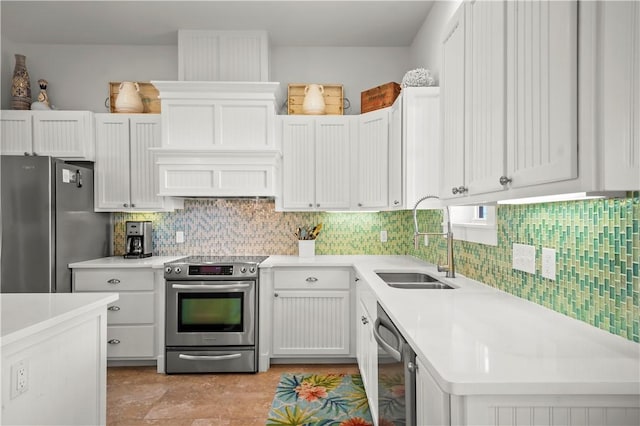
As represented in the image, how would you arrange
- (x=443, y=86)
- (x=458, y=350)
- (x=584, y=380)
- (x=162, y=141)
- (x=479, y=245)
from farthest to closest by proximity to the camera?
(x=162, y=141) < (x=479, y=245) < (x=443, y=86) < (x=458, y=350) < (x=584, y=380)

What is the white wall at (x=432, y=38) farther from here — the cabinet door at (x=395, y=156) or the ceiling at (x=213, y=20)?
the cabinet door at (x=395, y=156)

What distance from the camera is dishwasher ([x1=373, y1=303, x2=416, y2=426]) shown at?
1.18 meters

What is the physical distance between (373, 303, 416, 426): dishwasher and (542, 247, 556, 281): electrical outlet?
2.08 ft

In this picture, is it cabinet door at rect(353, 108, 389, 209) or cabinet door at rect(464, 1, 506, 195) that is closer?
cabinet door at rect(464, 1, 506, 195)

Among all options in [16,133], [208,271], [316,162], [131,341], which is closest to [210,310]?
[208,271]

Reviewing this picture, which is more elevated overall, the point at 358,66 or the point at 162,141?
the point at 358,66

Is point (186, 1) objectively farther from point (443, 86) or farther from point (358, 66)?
point (443, 86)

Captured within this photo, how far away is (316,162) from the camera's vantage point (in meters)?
3.42

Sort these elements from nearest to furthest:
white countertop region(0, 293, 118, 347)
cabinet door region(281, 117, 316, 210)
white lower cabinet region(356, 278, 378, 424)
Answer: white countertop region(0, 293, 118, 347) → white lower cabinet region(356, 278, 378, 424) → cabinet door region(281, 117, 316, 210)

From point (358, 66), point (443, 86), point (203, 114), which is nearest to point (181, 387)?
point (203, 114)

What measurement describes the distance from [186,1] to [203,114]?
878mm

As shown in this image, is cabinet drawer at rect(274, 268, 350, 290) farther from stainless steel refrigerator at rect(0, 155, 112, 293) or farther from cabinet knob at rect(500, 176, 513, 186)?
cabinet knob at rect(500, 176, 513, 186)

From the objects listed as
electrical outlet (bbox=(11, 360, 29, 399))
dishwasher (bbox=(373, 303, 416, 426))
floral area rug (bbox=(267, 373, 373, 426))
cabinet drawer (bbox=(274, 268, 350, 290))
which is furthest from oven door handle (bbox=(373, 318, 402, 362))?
cabinet drawer (bbox=(274, 268, 350, 290))

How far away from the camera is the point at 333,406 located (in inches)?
97.6
